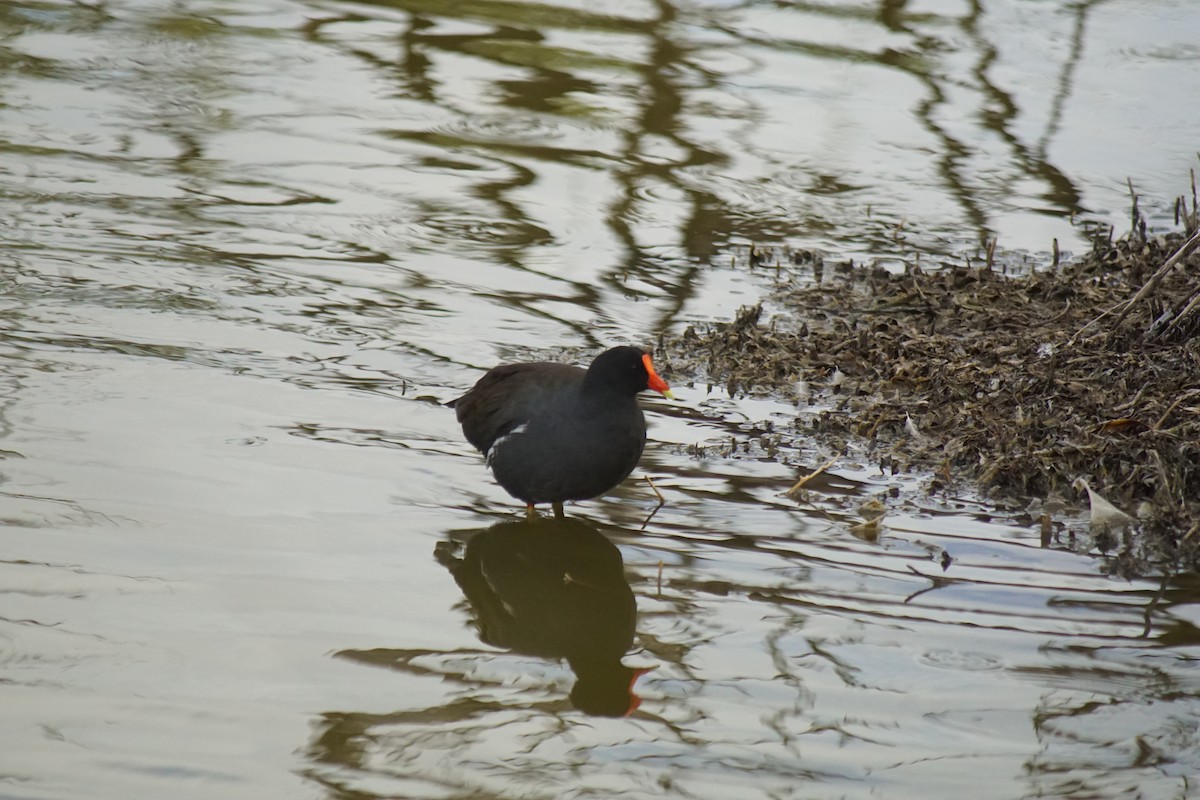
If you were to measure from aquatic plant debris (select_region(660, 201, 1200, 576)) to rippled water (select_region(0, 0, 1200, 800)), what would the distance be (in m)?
0.24

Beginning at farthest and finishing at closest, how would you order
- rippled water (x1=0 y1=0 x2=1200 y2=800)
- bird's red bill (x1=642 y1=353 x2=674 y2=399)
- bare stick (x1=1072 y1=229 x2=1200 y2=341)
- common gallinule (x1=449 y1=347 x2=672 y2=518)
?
bare stick (x1=1072 y1=229 x2=1200 y2=341), bird's red bill (x1=642 y1=353 x2=674 y2=399), common gallinule (x1=449 y1=347 x2=672 y2=518), rippled water (x1=0 y1=0 x2=1200 y2=800)

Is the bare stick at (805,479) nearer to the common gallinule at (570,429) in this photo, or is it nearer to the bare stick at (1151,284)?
the common gallinule at (570,429)

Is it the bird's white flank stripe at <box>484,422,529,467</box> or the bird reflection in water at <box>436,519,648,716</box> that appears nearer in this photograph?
the bird reflection in water at <box>436,519,648,716</box>

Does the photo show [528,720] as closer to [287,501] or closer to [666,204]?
[287,501]

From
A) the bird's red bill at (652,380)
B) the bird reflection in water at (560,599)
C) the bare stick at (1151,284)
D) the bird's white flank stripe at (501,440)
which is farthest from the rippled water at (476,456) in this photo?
the bare stick at (1151,284)

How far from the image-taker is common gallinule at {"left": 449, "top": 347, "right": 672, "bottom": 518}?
519 cm

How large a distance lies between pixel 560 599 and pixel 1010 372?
266 cm

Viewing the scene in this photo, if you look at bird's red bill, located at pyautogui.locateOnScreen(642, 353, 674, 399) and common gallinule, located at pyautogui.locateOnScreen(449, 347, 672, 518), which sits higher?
bird's red bill, located at pyautogui.locateOnScreen(642, 353, 674, 399)

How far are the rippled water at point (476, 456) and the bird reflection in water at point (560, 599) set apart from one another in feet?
0.06

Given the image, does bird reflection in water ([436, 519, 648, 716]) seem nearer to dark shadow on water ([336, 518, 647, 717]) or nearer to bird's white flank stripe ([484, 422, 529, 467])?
dark shadow on water ([336, 518, 647, 717])

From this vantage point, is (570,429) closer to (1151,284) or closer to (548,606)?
(548,606)

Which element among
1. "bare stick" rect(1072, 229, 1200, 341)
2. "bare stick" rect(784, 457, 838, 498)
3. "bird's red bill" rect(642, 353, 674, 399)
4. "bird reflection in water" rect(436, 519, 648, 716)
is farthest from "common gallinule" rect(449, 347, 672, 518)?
"bare stick" rect(1072, 229, 1200, 341)

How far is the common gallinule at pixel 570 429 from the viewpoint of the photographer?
5191mm

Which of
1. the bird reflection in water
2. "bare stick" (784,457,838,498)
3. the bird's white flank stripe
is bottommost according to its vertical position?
the bird reflection in water
